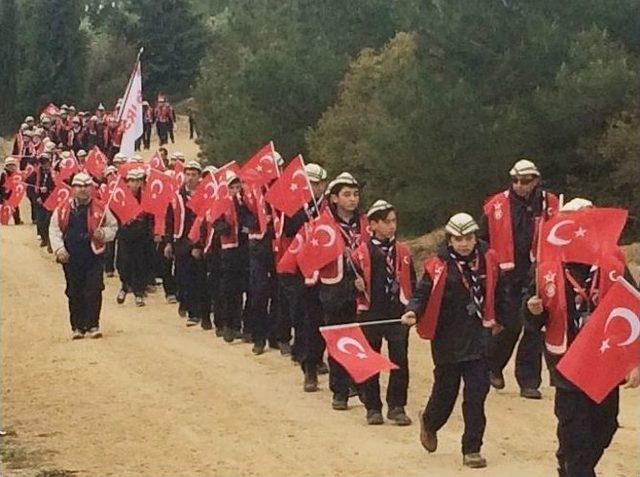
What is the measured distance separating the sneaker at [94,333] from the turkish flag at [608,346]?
9947 mm

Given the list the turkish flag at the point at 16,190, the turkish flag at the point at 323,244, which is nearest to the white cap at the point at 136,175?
the turkish flag at the point at 323,244

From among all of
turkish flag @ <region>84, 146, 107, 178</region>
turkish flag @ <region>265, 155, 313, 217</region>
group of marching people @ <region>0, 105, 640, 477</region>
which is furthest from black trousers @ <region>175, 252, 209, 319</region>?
turkish flag @ <region>84, 146, 107, 178</region>

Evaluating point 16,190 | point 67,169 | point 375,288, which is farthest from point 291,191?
point 16,190

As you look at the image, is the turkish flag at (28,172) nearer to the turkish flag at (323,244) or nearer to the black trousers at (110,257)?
the black trousers at (110,257)

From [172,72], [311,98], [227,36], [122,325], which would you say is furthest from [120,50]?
[122,325]

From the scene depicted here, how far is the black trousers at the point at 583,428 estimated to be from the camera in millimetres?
8031

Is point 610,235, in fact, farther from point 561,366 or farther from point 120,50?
point 120,50

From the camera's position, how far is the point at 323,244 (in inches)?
469

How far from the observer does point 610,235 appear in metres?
8.18

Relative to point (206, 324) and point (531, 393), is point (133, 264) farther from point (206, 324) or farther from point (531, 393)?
point (531, 393)

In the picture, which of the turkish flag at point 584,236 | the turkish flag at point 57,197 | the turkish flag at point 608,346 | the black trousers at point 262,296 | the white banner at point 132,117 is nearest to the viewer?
the turkish flag at point 608,346

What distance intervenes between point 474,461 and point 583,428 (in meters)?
1.71

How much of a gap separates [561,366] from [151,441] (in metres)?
4.25

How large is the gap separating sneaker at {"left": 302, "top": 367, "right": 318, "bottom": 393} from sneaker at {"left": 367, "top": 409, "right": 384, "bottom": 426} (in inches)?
68.6
